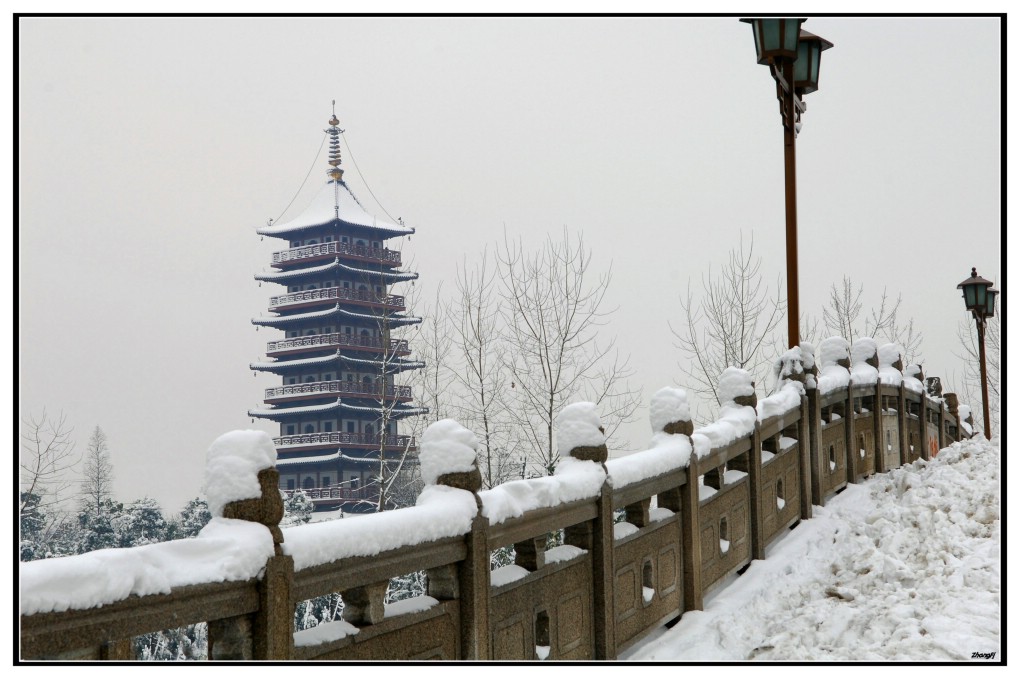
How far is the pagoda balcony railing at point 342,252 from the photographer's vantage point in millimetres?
51031

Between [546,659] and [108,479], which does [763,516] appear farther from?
[108,479]

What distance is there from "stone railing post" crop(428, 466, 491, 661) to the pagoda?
141 feet

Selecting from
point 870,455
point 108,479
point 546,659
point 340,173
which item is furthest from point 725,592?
point 340,173

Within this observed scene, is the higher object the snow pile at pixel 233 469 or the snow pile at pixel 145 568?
the snow pile at pixel 233 469

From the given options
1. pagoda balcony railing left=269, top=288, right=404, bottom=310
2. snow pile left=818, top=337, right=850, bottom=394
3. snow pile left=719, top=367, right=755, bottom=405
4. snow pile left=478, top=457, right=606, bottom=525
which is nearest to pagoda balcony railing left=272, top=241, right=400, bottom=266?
pagoda balcony railing left=269, top=288, right=404, bottom=310

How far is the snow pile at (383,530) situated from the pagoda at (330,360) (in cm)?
4311

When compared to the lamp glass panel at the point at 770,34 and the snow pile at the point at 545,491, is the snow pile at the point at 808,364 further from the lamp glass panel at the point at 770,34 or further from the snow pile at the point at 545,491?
the snow pile at the point at 545,491

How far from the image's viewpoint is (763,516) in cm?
916

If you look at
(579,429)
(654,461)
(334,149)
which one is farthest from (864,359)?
(334,149)

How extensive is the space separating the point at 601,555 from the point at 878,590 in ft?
6.75

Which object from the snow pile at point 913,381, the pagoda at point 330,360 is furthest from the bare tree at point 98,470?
the snow pile at point 913,381

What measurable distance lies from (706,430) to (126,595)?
212 inches

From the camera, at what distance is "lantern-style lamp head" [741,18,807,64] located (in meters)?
10.6

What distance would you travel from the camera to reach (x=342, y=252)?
50875mm
